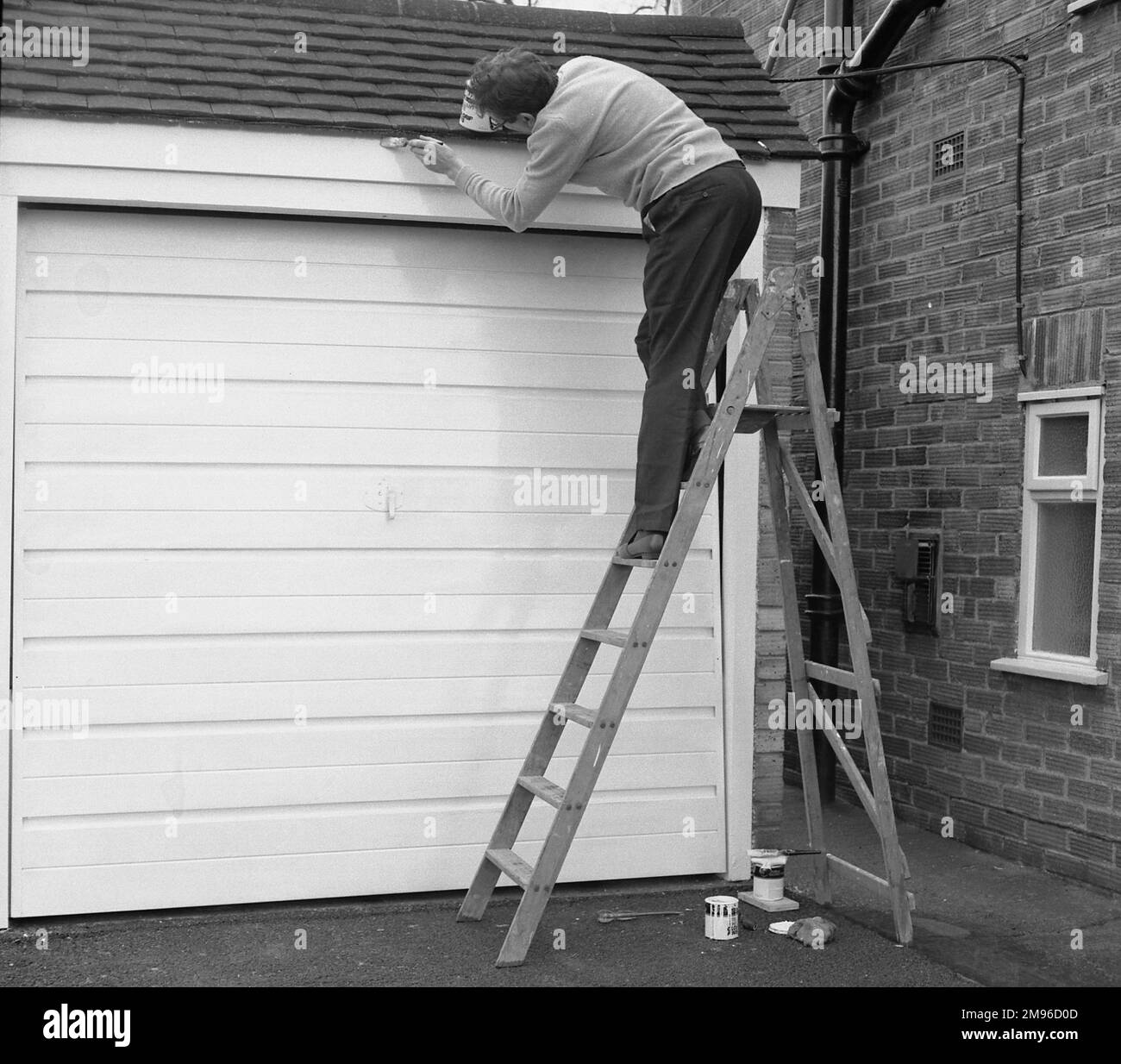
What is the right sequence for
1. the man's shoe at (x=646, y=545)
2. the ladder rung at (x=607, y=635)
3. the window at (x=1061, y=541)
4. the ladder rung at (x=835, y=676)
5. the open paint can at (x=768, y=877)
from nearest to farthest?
the ladder rung at (x=607, y=635) < the man's shoe at (x=646, y=545) < the ladder rung at (x=835, y=676) < the open paint can at (x=768, y=877) < the window at (x=1061, y=541)

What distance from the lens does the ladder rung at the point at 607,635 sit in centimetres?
484

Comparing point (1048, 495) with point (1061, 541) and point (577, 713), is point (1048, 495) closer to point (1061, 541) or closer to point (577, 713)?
point (1061, 541)

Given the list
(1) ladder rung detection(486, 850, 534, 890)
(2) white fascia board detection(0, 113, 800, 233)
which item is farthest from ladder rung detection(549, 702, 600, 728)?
(2) white fascia board detection(0, 113, 800, 233)

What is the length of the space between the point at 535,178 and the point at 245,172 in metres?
1.18

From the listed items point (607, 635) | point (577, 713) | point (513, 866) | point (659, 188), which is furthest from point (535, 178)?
point (513, 866)

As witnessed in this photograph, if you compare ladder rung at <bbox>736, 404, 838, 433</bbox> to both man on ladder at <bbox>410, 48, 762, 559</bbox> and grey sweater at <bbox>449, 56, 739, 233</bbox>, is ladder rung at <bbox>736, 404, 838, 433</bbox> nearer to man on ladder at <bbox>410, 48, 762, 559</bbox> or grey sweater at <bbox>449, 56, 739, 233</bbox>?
man on ladder at <bbox>410, 48, 762, 559</bbox>

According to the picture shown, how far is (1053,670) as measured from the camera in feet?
20.1

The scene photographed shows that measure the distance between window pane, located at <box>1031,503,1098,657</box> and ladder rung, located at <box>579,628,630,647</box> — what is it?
2456 millimetres

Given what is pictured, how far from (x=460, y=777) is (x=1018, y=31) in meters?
4.50

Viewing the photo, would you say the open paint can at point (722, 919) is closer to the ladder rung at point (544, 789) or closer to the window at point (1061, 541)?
the ladder rung at point (544, 789)

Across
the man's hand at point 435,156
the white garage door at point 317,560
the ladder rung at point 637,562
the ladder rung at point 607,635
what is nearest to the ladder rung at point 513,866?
the white garage door at point 317,560

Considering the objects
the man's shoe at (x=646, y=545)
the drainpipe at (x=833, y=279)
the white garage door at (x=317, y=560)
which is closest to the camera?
the man's shoe at (x=646, y=545)

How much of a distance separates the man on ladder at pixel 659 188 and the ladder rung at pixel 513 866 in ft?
4.07

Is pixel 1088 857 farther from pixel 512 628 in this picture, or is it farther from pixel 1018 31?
pixel 1018 31
